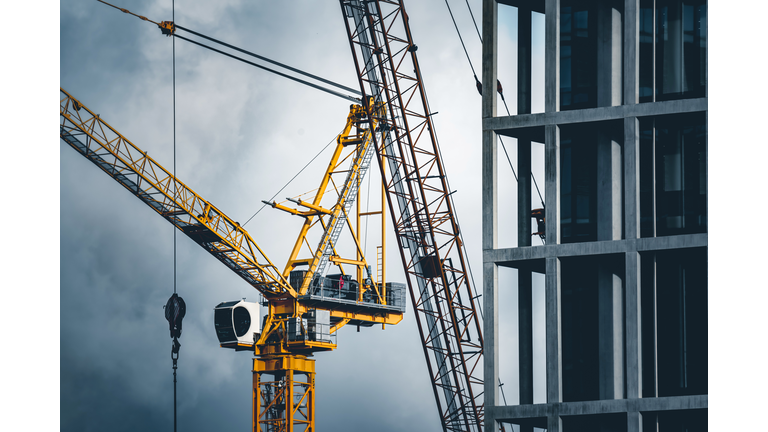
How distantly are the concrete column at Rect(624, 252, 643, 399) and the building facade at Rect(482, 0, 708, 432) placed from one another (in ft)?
0.10

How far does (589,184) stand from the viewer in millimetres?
31156

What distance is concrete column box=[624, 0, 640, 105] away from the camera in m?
29.8

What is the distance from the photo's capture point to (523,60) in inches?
1291

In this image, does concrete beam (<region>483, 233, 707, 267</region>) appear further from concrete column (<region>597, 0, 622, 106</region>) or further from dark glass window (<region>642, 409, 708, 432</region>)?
dark glass window (<region>642, 409, 708, 432</region>)

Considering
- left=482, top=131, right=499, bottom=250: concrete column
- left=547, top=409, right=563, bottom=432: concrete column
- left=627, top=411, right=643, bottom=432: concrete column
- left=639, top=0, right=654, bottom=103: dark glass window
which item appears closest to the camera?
left=627, top=411, right=643, bottom=432: concrete column

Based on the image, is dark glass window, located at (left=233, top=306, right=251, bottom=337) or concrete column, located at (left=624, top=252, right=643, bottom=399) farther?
dark glass window, located at (left=233, top=306, right=251, bottom=337)

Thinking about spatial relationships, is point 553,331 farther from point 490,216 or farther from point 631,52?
point 631,52

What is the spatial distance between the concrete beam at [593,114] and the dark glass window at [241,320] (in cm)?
4694

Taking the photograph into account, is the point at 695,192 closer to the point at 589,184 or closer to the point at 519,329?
the point at 589,184

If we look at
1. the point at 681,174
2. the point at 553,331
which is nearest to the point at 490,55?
the point at 681,174

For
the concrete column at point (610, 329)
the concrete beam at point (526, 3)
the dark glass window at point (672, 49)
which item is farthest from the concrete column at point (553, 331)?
the concrete beam at point (526, 3)

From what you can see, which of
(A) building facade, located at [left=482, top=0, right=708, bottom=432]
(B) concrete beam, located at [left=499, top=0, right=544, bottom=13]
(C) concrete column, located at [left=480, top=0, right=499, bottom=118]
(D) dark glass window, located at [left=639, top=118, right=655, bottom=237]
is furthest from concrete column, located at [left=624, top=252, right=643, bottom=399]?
(B) concrete beam, located at [left=499, top=0, right=544, bottom=13]

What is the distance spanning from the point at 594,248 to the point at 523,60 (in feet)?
23.0
